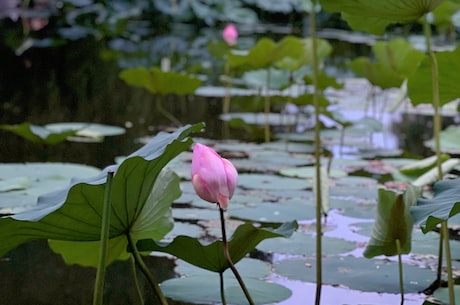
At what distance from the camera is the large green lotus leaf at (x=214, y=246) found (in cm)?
73

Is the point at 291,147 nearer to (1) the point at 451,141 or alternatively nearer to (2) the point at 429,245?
(1) the point at 451,141

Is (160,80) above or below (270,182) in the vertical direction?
above

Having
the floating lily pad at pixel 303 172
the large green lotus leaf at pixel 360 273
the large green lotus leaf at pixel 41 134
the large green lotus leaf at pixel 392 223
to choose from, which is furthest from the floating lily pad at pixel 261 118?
the large green lotus leaf at pixel 392 223

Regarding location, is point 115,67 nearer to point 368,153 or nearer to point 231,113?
point 231,113

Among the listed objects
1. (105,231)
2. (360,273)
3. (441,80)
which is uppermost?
(441,80)

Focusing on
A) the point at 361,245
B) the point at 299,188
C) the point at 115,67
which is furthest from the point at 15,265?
the point at 115,67

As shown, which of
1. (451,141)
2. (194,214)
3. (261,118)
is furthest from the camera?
(261,118)

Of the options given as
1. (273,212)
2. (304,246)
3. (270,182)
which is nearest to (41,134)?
(270,182)

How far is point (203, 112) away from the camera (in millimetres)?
Answer: 2559

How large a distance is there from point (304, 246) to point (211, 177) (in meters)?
0.49

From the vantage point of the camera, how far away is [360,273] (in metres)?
1.03

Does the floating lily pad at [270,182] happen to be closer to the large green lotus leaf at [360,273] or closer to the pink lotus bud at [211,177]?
the large green lotus leaf at [360,273]

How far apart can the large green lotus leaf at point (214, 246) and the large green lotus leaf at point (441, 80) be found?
1.03 feet

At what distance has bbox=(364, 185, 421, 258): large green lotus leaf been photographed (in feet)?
2.89
